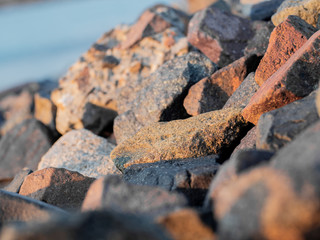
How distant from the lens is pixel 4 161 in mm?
4426

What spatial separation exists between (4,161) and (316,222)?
397 cm

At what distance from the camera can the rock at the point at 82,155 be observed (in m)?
3.07

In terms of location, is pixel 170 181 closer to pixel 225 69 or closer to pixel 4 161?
pixel 225 69

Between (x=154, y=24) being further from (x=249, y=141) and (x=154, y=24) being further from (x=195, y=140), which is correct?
(x=249, y=141)

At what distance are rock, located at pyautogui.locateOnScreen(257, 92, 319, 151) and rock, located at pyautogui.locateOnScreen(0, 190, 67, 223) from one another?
3.35 ft

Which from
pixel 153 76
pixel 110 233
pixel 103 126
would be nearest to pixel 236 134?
pixel 153 76

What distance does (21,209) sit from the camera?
185cm

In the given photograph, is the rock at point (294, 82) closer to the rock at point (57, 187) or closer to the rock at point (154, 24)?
the rock at point (57, 187)

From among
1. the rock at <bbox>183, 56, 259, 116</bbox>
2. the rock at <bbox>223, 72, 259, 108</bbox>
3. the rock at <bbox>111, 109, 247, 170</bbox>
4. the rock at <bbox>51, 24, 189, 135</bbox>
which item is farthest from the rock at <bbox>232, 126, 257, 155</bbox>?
the rock at <bbox>51, 24, 189, 135</bbox>

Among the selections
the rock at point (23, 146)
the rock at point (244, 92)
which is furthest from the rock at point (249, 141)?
the rock at point (23, 146)

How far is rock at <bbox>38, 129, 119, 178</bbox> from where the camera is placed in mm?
3068

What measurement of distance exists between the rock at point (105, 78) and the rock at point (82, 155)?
54 centimetres

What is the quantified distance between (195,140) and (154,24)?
222 centimetres

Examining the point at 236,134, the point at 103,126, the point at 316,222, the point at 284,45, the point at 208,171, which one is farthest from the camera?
the point at 103,126
